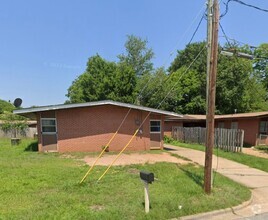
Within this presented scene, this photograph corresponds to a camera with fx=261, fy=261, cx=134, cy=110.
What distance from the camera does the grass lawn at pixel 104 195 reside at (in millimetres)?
5340

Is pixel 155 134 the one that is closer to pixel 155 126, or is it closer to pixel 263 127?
pixel 155 126

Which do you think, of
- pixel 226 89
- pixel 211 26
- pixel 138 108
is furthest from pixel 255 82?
pixel 211 26

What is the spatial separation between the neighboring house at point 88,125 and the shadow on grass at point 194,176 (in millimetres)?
5806

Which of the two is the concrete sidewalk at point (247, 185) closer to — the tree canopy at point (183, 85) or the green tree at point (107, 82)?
the tree canopy at point (183, 85)

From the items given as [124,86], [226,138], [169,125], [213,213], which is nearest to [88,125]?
[226,138]

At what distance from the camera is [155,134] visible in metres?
17.3

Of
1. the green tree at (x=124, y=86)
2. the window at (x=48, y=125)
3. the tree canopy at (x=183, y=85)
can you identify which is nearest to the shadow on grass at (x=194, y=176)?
the window at (x=48, y=125)

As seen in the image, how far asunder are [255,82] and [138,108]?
1258 inches

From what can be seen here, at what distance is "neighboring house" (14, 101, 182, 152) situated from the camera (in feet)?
49.3

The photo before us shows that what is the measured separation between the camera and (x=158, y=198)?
623 centimetres

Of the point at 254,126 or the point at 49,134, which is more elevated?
the point at 49,134

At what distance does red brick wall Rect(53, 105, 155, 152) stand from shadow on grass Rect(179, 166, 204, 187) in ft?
21.6

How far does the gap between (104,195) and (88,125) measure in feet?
31.0

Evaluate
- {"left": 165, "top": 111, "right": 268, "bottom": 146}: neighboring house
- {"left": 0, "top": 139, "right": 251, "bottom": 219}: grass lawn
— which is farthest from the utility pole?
{"left": 165, "top": 111, "right": 268, "bottom": 146}: neighboring house
